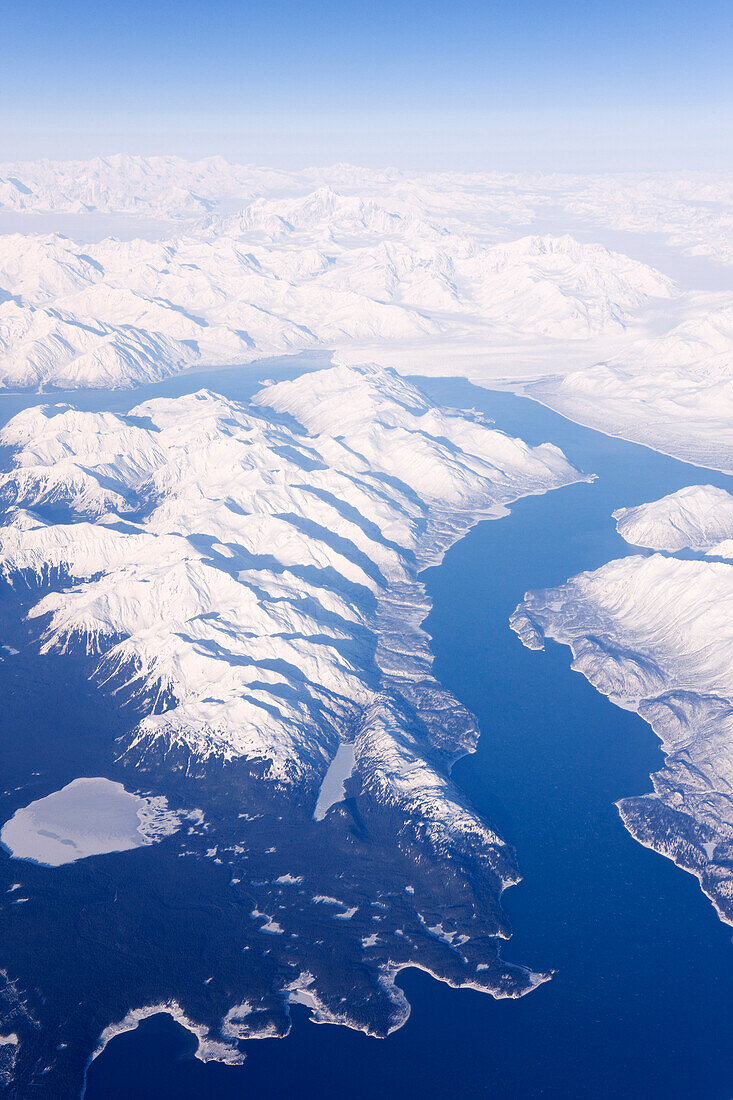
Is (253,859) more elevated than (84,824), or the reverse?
(84,824)

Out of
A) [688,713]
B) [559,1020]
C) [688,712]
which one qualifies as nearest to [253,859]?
[559,1020]

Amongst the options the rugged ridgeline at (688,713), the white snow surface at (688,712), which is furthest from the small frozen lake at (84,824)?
the white snow surface at (688,712)

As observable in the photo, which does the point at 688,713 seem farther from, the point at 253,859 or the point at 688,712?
the point at 253,859

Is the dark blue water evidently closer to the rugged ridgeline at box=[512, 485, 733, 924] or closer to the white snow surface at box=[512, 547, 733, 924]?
the rugged ridgeline at box=[512, 485, 733, 924]

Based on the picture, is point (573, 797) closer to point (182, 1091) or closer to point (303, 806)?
point (303, 806)

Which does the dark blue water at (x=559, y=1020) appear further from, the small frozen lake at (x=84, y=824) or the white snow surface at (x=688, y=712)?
the small frozen lake at (x=84, y=824)

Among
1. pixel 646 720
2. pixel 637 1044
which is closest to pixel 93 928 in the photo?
pixel 637 1044

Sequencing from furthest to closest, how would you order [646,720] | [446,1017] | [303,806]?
[646,720]
[303,806]
[446,1017]

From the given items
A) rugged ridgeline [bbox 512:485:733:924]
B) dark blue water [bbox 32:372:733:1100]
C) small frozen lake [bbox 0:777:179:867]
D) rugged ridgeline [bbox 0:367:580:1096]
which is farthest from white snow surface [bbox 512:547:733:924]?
small frozen lake [bbox 0:777:179:867]
